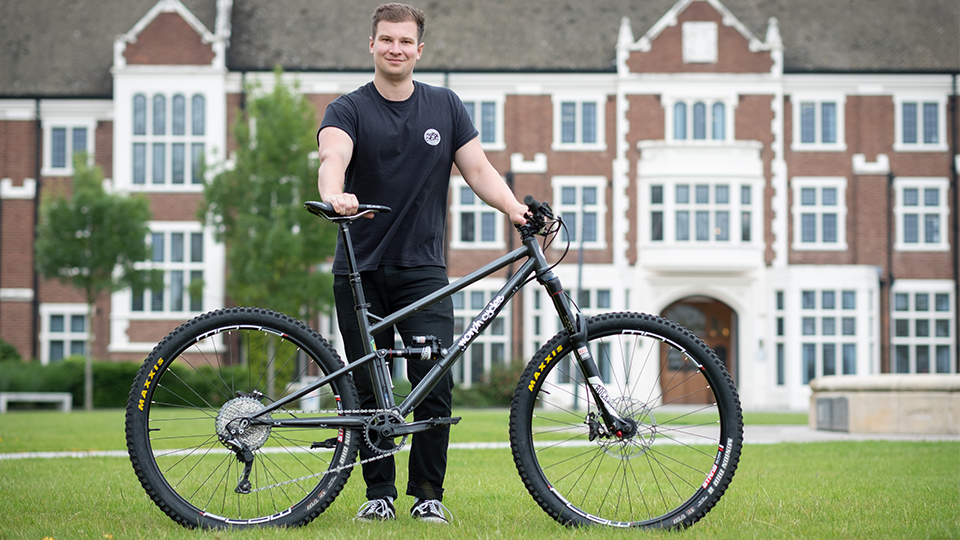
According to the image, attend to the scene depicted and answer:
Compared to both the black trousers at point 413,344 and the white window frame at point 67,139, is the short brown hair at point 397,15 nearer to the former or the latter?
the black trousers at point 413,344

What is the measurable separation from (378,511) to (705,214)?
77.4 ft

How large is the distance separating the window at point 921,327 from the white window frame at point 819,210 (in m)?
2.05

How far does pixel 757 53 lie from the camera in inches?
1062

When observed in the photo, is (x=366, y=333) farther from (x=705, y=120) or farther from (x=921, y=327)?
(x=921, y=327)

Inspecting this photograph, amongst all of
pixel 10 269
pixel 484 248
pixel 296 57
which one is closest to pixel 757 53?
pixel 484 248

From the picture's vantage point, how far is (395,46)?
409 cm

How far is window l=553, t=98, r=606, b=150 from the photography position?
90.3 ft

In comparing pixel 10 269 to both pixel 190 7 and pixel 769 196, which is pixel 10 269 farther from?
pixel 769 196

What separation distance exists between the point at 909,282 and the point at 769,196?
14.6 ft

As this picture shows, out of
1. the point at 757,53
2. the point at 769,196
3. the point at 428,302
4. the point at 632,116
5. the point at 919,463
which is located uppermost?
the point at 757,53

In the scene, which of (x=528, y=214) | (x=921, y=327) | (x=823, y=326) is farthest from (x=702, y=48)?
(x=528, y=214)

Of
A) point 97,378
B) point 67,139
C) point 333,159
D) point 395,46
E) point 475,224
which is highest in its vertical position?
point 67,139

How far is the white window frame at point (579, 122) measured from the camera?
27.5 metres

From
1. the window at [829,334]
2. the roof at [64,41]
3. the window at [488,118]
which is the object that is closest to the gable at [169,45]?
the roof at [64,41]
